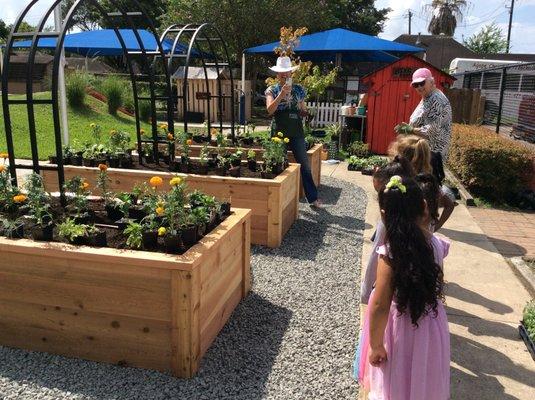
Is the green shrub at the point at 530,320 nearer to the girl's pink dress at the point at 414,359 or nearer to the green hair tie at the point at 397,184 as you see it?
the girl's pink dress at the point at 414,359

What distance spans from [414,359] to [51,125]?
37.0 ft

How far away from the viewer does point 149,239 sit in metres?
2.78

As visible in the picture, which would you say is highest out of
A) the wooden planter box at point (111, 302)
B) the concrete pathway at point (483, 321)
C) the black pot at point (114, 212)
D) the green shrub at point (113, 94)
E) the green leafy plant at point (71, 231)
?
the green shrub at point (113, 94)

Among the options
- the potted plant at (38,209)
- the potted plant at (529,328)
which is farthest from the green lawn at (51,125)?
the potted plant at (529,328)

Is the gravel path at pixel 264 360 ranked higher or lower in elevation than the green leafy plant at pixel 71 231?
Answer: lower

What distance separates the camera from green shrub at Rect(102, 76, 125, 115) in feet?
44.7

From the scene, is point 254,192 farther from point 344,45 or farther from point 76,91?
point 76,91

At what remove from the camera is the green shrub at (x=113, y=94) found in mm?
13609

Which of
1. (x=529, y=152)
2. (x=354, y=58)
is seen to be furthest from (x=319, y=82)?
(x=529, y=152)

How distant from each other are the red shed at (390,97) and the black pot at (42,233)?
8874mm

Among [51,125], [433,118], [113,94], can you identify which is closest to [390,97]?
[433,118]

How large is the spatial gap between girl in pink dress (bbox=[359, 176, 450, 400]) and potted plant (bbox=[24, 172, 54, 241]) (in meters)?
1.94

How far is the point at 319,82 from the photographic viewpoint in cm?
1251

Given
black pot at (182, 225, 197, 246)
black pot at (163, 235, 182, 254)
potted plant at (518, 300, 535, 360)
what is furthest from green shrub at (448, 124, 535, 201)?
black pot at (163, 235, 182, 254)
